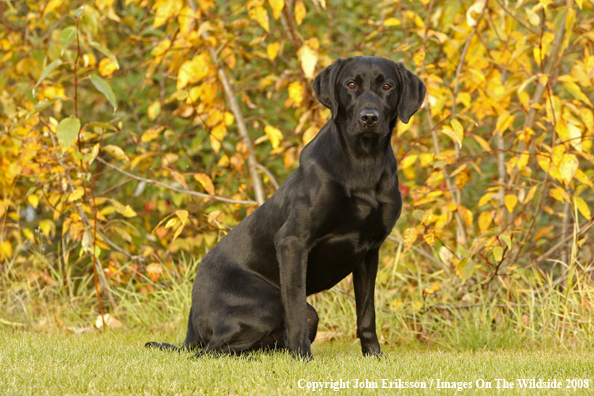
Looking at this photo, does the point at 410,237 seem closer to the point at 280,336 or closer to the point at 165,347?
the point at 280,336

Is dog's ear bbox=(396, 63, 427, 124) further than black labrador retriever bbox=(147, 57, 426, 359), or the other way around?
dog's ear bbox=(396, 63, 427, 124)

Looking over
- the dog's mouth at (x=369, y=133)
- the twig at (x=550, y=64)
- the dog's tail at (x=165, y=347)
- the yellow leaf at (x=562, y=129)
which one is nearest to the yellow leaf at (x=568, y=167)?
the yellow leaf at (x=562, y=129)

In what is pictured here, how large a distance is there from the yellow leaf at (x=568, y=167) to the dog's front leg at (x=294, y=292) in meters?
1.83

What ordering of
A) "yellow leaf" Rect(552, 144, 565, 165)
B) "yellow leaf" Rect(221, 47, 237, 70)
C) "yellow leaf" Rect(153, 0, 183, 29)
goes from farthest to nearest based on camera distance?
"yellow leaf" Rect(221, 47, 237, 70)
"yellow leaf" Rect(153, 0, 183, 29)
"yellow leaf" Rect(552, 144, 565, 165)

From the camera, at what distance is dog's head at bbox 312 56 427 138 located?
311 cm

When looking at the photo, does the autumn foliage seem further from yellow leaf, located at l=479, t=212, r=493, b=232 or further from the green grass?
the green grass

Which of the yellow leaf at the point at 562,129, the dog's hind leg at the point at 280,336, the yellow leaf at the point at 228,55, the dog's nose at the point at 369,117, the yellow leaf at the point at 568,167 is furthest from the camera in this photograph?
the yellow leaf at the point at 228,55

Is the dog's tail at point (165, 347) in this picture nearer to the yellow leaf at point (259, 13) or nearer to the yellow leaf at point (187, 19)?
the yellow leaf at point (259, 13)

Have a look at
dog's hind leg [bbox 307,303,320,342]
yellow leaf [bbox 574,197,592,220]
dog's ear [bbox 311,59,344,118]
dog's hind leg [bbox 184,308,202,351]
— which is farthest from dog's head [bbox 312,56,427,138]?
yellow leaf [bbox 574,197,592,220]

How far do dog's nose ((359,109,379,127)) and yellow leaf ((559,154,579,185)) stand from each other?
1552 mm

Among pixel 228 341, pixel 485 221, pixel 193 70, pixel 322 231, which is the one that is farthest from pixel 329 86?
pixel 485 221

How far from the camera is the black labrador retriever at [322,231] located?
3.11 meters

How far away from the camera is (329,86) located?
329 centimetres

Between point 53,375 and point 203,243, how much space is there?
123 inches
